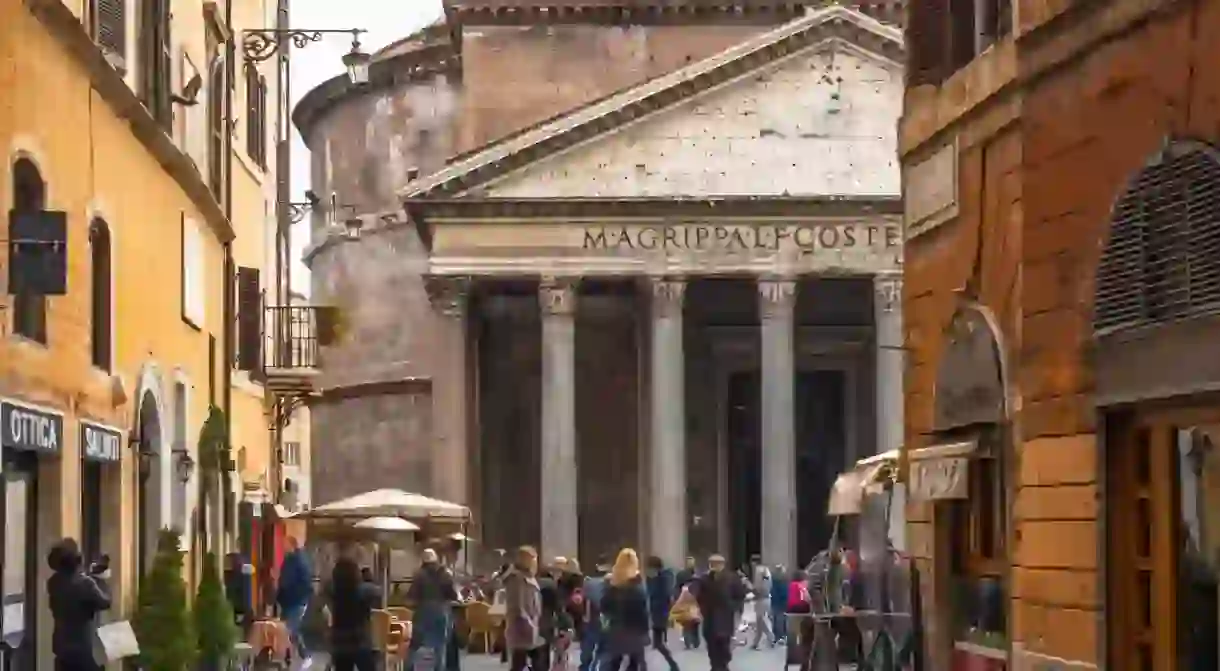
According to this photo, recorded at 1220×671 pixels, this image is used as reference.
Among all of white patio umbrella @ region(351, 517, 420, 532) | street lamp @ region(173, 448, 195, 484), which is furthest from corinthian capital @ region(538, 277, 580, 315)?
street lamp @ region(173, 448, 195, 484)

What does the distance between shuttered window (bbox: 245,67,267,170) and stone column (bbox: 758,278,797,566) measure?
1141 centimetres

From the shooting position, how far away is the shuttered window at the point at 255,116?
80.9ft

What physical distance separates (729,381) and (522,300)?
4152mm

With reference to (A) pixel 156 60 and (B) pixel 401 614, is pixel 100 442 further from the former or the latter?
(B) pixel 401 614

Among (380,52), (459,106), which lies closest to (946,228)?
(459,106)

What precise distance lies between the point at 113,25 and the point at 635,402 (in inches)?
1031

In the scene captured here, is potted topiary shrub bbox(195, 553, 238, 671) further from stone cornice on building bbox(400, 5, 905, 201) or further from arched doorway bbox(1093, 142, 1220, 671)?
stone cornice on building bbox(400, 5, 905, 201)

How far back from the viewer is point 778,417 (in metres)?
35.4

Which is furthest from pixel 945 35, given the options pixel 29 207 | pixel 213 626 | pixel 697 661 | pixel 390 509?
pixel 697 661

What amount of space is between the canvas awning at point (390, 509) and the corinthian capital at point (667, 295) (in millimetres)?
10408

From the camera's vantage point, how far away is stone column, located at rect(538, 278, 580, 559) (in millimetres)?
35406

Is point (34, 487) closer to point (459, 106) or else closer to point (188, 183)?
point (188, 183)

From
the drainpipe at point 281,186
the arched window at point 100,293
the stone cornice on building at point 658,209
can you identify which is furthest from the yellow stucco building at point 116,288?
the stone cornice on building at point 658,209

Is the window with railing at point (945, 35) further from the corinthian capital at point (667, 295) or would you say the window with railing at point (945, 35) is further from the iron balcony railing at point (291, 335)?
the corinthian capital at point (667, 295)
